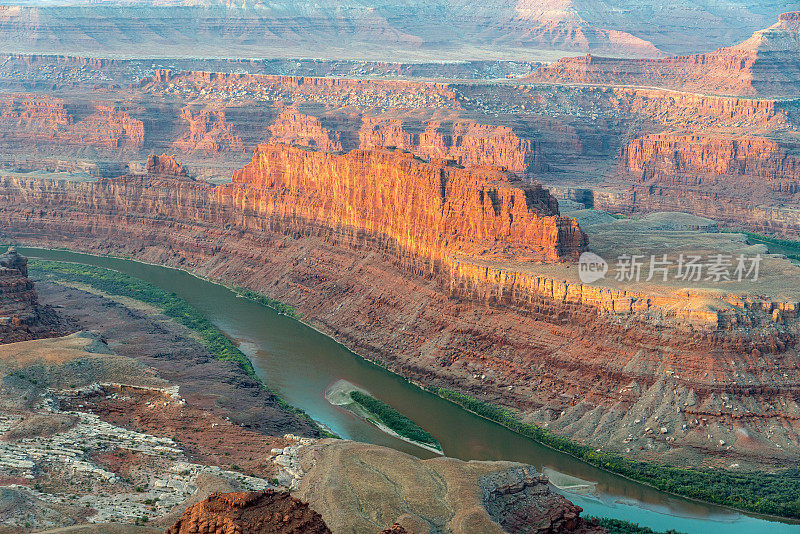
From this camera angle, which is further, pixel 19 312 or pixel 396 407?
pixel 396 407

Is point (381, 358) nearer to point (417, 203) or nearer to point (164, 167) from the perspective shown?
point (417, 203)

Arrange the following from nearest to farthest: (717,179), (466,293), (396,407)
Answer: (396,407) → (466,293) → (717,179)

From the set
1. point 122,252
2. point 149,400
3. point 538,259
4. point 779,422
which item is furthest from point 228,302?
point 779,422

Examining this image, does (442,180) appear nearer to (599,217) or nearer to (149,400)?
(599,217)

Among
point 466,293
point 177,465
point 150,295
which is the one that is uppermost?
point 177,465

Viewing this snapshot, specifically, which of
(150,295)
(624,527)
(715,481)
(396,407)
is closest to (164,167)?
(150,295)

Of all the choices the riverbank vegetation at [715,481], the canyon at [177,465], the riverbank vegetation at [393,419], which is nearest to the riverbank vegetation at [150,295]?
the riverbank vegetation at [393,419]
